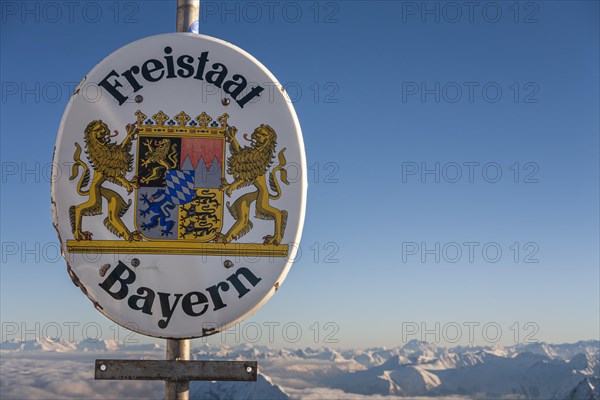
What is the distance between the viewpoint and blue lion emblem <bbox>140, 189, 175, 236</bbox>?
6891 millimetres

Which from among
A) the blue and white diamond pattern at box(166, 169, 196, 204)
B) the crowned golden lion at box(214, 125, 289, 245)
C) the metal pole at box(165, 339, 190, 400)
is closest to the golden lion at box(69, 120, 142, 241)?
the blue and white diamond pattern at box(166, 169, 196, 204)

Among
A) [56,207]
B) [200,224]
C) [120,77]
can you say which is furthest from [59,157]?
[200,224]

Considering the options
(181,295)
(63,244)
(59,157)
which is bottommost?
(181,295)

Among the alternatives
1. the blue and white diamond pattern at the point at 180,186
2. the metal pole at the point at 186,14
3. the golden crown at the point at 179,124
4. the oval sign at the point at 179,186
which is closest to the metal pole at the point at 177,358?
the oval sign at the point at 179,186

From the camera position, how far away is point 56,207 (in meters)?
6.91

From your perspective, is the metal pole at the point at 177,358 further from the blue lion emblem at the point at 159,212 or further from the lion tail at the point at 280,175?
the lion tail at the point at 280,175

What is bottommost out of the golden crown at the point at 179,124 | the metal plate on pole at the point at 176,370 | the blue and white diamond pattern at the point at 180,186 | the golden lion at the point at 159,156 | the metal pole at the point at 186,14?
the metal plate on pole at the point at 176,370

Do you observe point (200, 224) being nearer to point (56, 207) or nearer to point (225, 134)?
point (225, 134)

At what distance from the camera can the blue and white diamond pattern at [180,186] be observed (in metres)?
6.94

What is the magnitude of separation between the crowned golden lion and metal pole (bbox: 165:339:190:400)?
1.03m

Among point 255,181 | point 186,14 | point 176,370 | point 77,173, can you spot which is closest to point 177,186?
point 255,181

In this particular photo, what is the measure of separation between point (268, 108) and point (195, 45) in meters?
0.95

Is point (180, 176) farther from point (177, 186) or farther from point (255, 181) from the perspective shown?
point (255, 181)

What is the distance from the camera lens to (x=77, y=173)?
6.96 m
